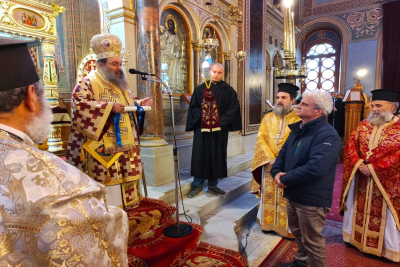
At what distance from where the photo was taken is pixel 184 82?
219 inches

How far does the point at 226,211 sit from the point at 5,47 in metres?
3.41

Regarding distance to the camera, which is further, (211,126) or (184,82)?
(184,82)

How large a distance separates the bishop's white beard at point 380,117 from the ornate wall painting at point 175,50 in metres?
→ 3.57

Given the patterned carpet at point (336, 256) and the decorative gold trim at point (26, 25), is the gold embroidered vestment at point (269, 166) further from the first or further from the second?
the decorative gold trim at point (26, 25)

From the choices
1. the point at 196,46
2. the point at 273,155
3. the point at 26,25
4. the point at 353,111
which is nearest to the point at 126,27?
the point at 26,25

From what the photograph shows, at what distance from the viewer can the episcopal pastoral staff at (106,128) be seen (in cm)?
218

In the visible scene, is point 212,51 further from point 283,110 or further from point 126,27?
point 283,110

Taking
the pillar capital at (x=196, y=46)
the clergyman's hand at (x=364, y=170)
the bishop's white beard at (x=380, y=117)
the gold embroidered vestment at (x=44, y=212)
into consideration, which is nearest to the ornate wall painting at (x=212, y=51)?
the pillar capital at (x=196, y=46)

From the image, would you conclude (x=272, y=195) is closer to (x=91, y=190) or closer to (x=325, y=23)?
(x=91, y=190)

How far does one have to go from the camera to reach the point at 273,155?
3.14m

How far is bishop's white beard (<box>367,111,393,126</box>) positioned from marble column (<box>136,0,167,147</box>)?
2866mm

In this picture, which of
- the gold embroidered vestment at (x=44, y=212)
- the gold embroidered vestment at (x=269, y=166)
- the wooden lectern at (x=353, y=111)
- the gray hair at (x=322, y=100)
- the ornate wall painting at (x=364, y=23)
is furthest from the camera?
the ornate wall painting at (x=364, y=23)

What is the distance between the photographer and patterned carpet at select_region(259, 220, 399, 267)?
2758mm

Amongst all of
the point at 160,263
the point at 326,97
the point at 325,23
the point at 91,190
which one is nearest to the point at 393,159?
the point at 326,97
